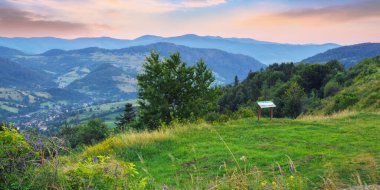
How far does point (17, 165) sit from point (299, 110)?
59.1 metres

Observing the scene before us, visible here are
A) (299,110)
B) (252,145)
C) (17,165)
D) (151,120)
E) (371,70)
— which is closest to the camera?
(17,165)

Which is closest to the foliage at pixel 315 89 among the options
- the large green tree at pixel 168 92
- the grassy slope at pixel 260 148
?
the grassy slope at pixel 260 148

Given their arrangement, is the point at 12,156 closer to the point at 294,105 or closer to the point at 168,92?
the point at 168,92

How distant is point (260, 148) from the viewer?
12.6m

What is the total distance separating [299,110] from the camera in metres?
59.8

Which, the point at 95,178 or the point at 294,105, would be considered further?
the point at 294,105

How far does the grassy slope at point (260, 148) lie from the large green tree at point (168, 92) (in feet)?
68.3

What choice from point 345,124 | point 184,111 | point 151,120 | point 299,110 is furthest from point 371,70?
point 345,124

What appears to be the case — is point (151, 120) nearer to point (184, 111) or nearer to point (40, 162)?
point (184, 111)

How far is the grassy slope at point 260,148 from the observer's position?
9.70 metres

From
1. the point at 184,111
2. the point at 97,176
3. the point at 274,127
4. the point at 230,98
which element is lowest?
the point at 230,98

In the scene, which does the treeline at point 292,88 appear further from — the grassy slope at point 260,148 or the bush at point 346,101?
the grassy slope at point 260,148

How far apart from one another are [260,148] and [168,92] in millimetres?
27941

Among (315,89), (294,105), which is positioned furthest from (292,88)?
(315,89)
